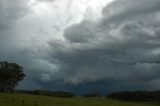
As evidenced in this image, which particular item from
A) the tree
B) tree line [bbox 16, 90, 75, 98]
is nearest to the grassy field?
the tree

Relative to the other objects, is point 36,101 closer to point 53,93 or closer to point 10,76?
point 10,76

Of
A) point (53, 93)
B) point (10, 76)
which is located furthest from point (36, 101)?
point (53, 93)

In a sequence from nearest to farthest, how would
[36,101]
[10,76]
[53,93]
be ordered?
[36,101]
[10,76]
[53,93]

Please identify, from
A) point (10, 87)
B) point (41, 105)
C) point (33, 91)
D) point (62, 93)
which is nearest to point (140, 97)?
point (62, 93)

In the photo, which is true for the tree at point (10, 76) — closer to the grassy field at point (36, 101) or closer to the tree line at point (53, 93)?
the tree line at point (53, 93)

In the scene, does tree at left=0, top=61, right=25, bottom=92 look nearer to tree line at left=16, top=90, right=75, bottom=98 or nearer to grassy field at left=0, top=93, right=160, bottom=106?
tree line at left=16, top=90, right=75, bottom=98

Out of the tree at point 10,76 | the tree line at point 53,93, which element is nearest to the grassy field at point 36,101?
the tree at point 10,76

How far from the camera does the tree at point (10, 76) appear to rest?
15700 centimetres

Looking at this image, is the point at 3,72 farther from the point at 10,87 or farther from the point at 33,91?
the point at 33,91

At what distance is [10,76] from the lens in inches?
6176

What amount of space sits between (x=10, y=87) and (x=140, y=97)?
257 feet

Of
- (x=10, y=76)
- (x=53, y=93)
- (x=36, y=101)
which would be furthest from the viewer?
(x=53, y=93)

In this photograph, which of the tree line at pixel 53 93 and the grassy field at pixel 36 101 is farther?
the tree line at pixel 53 93

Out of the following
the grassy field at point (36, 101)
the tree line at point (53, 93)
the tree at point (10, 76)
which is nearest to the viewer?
the grassy field at point (36, 101)
